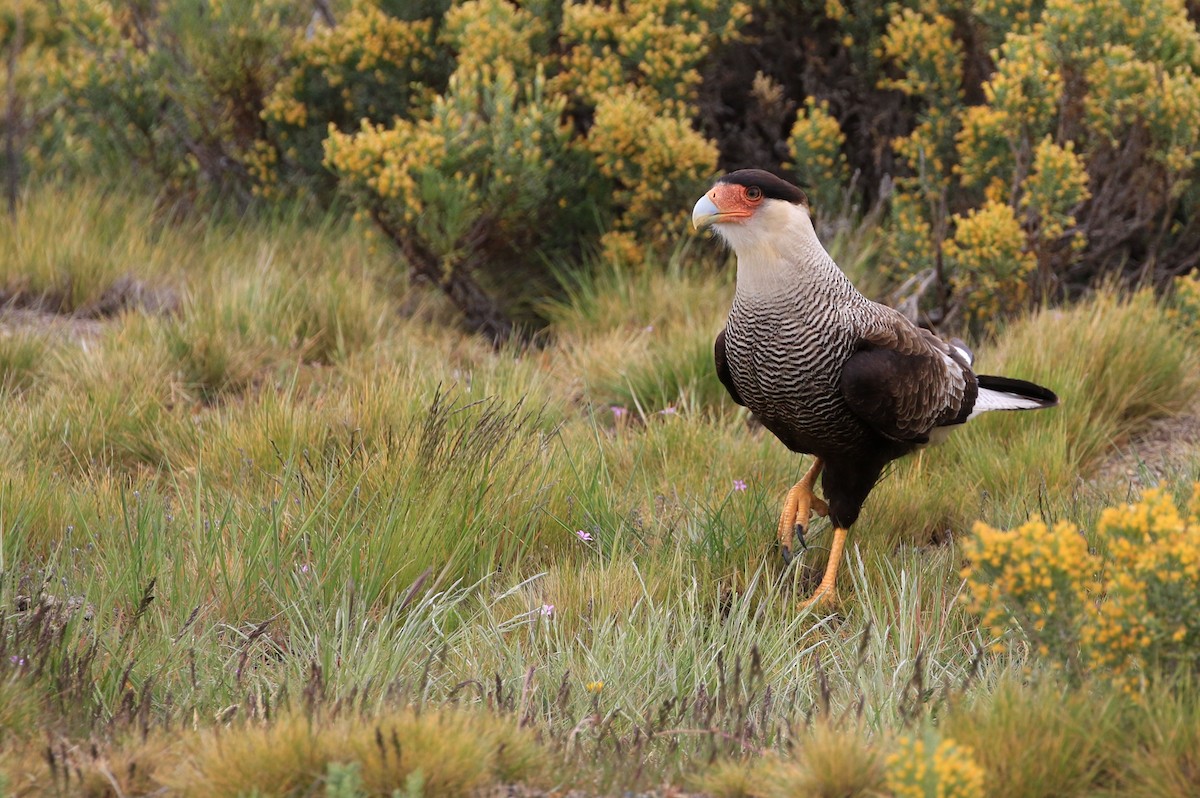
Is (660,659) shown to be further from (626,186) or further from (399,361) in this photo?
(626,186)

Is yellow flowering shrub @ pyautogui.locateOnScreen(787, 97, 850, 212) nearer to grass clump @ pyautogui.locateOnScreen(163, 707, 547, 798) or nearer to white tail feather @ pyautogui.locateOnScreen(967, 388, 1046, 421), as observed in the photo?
white tail feather @ pyautogui.locateOnScreen(967, 388, 1046, 421)

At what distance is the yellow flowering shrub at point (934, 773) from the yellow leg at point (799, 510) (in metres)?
1.64

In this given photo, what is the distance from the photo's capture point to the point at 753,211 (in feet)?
12.2

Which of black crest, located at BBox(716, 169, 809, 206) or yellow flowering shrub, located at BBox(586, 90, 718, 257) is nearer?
black crest, located at BBox(716, 169, 809, 206)

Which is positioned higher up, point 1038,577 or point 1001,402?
point 1038,577

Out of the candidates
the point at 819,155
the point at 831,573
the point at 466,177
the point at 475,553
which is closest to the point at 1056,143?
the point at 819,155

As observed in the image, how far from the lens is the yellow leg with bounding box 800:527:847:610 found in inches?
147

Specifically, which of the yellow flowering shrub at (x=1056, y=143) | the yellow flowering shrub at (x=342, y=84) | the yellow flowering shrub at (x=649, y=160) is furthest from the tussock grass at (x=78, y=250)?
the yellow flowering shrub at (x=1056, y=143)

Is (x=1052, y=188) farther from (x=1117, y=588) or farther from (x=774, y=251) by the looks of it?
(x=1117, y=588)

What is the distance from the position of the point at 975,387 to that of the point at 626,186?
8.55 feet

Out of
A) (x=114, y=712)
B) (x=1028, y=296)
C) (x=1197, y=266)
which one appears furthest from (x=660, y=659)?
(x=1197, y=266)

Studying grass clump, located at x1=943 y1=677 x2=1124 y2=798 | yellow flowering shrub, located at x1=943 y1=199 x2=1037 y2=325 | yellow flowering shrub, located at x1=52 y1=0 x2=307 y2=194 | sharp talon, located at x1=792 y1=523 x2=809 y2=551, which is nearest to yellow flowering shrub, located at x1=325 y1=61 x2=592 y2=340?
yellow flowering shrub, located at x1=52 y1=0 x2=307 y2=194

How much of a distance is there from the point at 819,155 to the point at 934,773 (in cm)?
447

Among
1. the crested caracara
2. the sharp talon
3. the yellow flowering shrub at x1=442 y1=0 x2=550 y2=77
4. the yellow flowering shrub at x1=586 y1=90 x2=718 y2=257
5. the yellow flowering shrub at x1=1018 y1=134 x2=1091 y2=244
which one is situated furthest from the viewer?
the yellow flowering shrub at x1=442 y1=0 x2=550 y2=77
